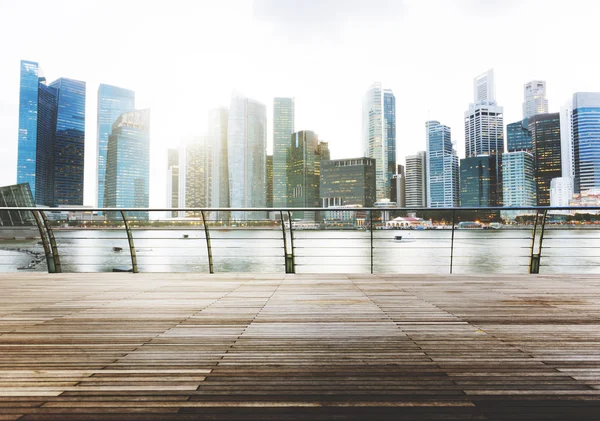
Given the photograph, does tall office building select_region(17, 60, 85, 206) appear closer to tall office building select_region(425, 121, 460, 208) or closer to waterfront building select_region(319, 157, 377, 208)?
waterfront building select_region(319, 157, 377, 208)

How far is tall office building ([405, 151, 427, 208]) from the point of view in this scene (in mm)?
89375

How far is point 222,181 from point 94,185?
121 feet

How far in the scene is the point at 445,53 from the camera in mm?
61750

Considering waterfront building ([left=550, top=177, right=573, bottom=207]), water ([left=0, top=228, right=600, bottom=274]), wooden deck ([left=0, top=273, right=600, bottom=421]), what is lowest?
water ([left=0, top=228, right=600, bottom=274])

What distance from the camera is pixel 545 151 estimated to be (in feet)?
246

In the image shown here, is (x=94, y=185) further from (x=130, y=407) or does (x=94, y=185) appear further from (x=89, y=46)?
(x=130, y=407)

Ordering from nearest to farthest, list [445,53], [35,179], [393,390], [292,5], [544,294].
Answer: [393,390] < [544,294] < [292,5] < [445,53] < [35,179]

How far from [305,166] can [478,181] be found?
39.7m

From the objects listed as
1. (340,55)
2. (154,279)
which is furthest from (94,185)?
(154,279)

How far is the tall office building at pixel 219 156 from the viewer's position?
88.1m

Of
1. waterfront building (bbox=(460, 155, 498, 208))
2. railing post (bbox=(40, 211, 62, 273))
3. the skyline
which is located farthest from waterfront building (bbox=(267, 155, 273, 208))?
railing post (bbox=(40, 211, 62, 273))

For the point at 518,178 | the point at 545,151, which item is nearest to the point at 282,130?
the point at 518,178

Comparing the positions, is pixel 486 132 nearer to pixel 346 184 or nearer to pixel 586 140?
pixel 586 140

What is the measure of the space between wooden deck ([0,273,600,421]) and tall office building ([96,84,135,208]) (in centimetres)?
12078
